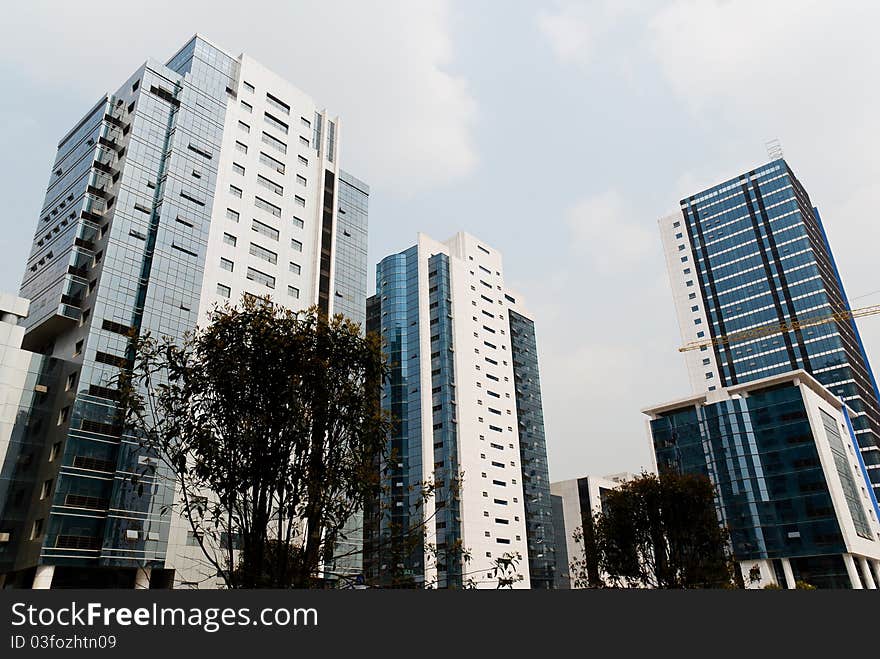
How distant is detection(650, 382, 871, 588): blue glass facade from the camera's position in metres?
76.9

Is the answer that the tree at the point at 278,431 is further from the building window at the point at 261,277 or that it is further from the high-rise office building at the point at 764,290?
the high-rise office building at the point at 764,290

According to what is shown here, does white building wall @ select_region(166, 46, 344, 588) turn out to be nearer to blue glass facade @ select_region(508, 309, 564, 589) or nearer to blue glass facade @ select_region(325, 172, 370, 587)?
blue glass facade @ select_region(325, 172, 370, 587)

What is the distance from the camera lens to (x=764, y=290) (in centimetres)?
12006

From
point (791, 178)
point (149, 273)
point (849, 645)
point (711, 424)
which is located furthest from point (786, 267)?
point (849, 645)

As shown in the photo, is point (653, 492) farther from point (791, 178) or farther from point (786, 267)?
point (791, 178)

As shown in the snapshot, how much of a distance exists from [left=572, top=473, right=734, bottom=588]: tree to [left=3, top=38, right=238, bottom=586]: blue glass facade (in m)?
27.6

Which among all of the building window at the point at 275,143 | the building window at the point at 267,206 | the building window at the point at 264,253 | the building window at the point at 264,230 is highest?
the building window at the point at 275,143

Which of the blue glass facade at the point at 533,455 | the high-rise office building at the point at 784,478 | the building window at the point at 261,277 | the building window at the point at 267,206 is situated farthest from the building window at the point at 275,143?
the high-rise office building at the point at 784,478

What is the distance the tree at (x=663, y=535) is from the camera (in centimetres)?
3152

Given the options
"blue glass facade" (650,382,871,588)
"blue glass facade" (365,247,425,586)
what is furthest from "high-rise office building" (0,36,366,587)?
"blue glass facade" (650,382,871,588)

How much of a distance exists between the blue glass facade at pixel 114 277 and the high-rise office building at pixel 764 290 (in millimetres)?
96615

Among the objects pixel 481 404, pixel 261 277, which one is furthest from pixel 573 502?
pixel 261 277

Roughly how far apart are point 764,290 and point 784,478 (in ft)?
168

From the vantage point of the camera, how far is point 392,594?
7.55 metres
